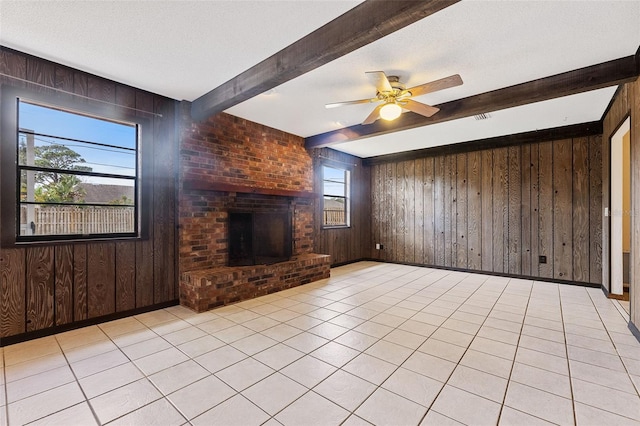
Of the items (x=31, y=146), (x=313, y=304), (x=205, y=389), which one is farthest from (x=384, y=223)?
(x=31, y=146)

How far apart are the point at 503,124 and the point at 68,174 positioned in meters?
5.90

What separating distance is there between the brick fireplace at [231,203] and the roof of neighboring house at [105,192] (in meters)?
0.61

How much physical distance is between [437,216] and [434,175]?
890 millimetres

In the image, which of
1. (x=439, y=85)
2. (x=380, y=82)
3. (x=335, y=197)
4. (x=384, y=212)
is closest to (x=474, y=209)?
(x=384, y=212)

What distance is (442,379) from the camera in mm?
2086

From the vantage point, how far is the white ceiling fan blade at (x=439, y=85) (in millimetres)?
2504

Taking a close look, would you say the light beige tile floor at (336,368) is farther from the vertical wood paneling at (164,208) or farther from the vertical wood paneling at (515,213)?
the vertical wood paneling at (515,213)

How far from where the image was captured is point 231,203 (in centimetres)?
428

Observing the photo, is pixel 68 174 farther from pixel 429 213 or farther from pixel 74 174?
pixel 429 213

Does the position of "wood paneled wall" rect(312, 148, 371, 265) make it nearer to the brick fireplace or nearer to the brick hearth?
the brick fireplace

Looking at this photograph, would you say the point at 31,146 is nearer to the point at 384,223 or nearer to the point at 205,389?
the point at 205,389

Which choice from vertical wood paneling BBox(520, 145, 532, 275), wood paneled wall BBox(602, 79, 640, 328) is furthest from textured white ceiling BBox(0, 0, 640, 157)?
vertical wood paneling BBox(520, 145, 532, 275)

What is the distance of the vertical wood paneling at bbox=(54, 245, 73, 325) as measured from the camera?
2863 mm

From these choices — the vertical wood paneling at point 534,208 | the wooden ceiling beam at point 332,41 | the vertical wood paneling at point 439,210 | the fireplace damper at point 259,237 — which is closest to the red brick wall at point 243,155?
the fireplace damper at point 259,237
